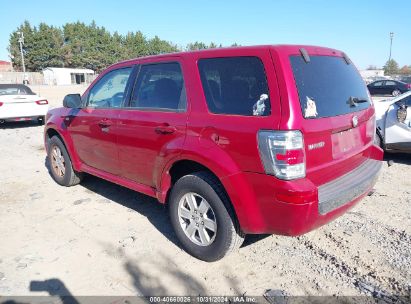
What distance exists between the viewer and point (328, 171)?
299cm

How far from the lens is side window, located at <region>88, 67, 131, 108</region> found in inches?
169

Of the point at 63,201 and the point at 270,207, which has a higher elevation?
the point at 270,207

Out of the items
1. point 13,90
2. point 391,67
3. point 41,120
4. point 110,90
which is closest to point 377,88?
point 41,120

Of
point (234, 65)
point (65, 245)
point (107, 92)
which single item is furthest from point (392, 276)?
point (107, 92)

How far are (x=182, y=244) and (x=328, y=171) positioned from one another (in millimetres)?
1571

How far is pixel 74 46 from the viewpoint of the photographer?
90.0 meters

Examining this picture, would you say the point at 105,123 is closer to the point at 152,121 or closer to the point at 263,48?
the point at 152,121

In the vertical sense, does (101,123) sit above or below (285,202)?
above

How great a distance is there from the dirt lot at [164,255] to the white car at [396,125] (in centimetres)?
153

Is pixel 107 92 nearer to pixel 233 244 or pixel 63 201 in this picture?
pixel 63 201

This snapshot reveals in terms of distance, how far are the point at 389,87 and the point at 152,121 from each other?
26.6 meters

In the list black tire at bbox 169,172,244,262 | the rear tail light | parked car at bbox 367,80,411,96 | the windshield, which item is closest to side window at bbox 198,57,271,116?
the rear tail light

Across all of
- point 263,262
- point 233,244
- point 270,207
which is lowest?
point 263,262

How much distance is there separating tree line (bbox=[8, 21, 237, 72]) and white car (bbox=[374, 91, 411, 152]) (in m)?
72.0
